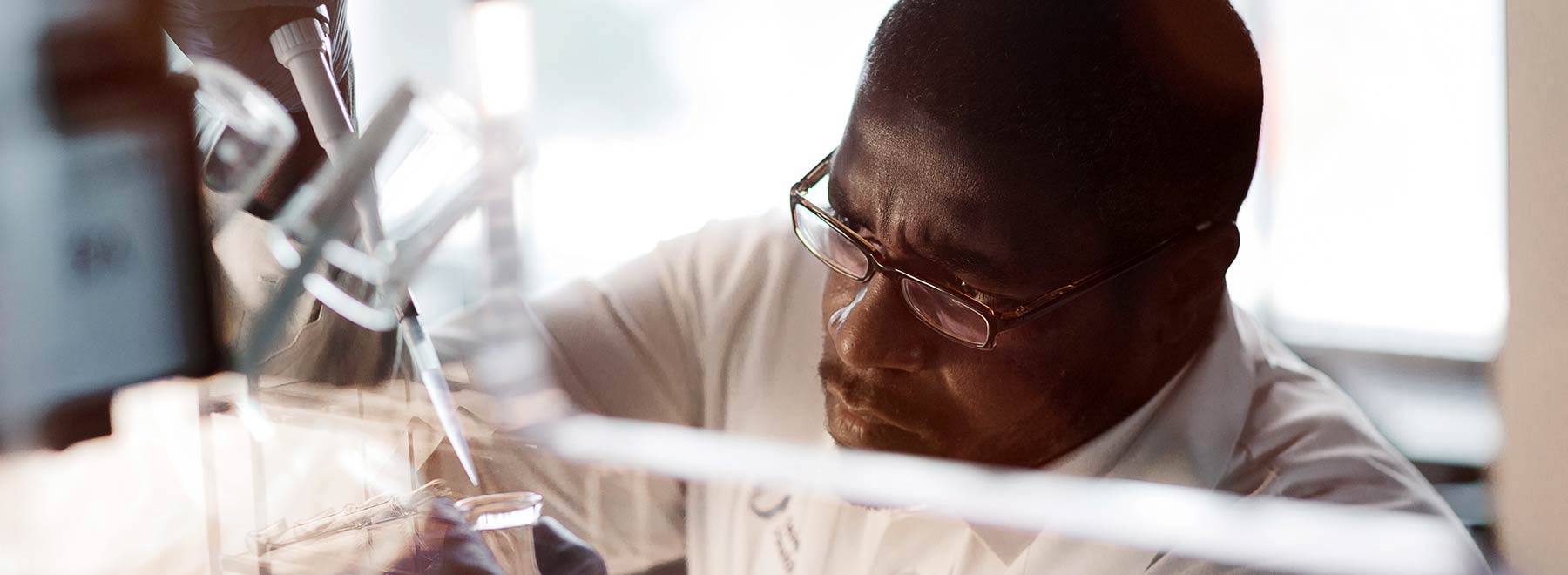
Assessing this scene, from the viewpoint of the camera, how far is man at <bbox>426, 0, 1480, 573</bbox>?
48 centimetres

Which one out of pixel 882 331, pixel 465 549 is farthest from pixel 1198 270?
pixel 465 549

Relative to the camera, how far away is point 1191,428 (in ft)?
1.69

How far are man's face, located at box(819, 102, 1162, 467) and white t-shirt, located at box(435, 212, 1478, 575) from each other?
0.03 meters

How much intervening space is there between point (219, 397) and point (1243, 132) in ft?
2.52

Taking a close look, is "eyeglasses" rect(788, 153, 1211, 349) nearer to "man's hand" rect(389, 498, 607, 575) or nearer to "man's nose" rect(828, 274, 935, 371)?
"man's nose" rect(828, 274, 935, 371)

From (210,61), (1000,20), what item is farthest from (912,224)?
(210,61)

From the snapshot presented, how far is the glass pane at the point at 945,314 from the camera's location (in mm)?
548

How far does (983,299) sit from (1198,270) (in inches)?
4.1

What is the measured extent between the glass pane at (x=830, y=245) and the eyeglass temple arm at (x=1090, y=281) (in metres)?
0.09

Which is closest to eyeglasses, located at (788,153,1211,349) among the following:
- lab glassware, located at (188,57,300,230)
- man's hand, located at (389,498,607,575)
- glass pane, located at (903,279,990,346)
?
glass pane, located at (903,279,990,346)

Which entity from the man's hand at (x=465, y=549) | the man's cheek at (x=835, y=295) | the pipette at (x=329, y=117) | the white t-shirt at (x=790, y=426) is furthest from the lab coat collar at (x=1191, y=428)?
the pipette at (x=329, y=117)

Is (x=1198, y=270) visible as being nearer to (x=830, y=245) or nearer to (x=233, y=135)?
(x=830, y=245)

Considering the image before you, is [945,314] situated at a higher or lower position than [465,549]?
higher

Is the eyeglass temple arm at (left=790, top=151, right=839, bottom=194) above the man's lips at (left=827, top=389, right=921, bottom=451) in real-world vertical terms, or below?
above
